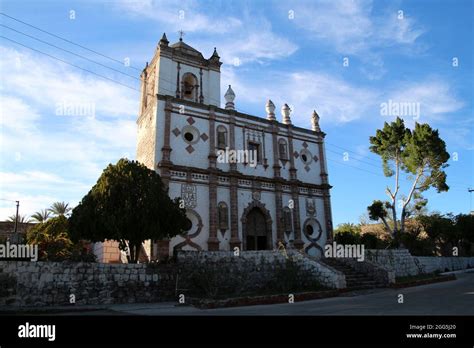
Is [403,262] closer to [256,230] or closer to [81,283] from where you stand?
[256,230]

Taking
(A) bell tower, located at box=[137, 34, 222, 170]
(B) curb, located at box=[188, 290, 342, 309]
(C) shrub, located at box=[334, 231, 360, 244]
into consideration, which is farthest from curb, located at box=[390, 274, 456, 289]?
(A) bell tower, located at box=[137, 34, 222, 170]

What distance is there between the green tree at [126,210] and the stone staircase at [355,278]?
27.1 ft

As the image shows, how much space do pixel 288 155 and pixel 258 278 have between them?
12.4 meters

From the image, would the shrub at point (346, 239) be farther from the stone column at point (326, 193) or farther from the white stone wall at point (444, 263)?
the white stone wall at point (444, 263)

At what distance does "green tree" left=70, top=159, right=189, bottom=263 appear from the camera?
15.8 meters

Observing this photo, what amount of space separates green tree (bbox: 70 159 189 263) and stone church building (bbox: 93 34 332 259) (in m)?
3.93

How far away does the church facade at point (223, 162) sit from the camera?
22.5m

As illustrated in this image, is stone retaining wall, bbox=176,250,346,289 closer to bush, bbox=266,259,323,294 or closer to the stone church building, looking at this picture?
bush, bbox=266,259,323,294

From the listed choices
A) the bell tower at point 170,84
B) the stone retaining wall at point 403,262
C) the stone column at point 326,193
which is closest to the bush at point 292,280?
the stone retaining wall at point 403,262

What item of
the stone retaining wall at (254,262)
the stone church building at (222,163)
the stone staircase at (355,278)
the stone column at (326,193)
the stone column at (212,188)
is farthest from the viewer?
the stone column at (326,193)

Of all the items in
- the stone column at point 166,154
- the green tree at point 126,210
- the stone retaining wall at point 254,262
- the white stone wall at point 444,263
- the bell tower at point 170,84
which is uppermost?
the bell tower at point 170,84
